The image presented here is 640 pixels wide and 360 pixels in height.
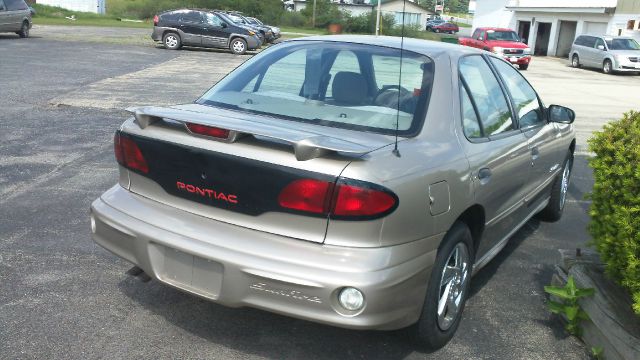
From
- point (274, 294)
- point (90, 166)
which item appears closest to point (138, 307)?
point (274, 294)

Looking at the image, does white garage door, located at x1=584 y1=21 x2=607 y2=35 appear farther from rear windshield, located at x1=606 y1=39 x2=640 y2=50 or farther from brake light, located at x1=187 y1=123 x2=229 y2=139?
brake light, located at x1=187 y1=123 x2=229 y2=139

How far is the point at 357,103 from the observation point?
11.9 feet

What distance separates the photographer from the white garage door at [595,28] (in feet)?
122

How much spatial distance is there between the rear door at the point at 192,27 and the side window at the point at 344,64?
74.5ft

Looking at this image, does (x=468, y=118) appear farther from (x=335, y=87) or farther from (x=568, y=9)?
(x=568, y=9)

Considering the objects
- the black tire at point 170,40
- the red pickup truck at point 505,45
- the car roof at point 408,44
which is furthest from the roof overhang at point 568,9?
the car roof at point 408,44

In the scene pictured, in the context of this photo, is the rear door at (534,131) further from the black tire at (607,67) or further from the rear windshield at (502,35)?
the rear windshield at (502,35)

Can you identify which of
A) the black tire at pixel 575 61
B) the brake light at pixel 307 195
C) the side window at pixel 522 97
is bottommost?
the black tire at pixel 575 61

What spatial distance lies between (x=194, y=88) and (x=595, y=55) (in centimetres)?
2135

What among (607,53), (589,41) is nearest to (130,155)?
(607,53)

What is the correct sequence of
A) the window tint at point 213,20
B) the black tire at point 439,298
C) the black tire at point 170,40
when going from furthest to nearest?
the window tint at point 213,20, the black tire at point 170,40, the black tire at point 439,298

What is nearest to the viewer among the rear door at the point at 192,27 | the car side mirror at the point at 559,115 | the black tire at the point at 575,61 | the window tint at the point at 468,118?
the window tint at the point at 468,118

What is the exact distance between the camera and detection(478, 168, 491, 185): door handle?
355 cm

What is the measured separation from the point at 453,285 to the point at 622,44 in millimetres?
28606
